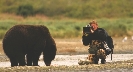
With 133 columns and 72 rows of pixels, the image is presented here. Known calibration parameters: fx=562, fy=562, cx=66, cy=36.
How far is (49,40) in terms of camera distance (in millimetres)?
17875

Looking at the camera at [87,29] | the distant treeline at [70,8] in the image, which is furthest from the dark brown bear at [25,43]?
the distant treeline at [70,8]

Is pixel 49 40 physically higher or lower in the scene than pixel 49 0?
lower

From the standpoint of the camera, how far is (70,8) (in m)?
69.6

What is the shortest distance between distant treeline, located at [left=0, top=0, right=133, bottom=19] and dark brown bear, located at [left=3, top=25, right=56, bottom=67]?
46.7 metres

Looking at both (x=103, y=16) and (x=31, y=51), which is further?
(x=103, y=16)

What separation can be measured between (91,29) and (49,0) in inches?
2143

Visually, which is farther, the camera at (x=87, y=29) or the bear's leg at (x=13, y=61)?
the camera at (x=87, y=29)

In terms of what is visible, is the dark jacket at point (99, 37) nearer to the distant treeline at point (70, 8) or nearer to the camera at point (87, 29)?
the camera at point (87, 29)

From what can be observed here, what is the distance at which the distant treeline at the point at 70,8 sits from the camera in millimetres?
66375

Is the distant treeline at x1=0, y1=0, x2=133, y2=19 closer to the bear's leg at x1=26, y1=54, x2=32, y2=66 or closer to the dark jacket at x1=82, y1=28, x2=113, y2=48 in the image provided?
the dark jacket at x1=82, y1=28, x2=113, y2=48

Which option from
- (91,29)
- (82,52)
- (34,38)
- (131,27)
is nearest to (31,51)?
(34,38)

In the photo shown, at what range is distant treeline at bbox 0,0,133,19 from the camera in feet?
218

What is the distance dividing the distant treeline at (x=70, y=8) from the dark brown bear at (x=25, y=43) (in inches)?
1840

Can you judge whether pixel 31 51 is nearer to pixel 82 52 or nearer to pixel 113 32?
pixel 82 52
